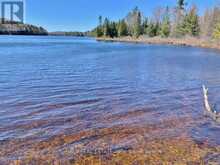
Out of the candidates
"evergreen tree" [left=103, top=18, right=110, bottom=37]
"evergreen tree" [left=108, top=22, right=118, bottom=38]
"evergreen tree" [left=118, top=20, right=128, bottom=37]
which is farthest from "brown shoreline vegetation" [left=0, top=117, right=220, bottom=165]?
"evergreen tree" [left=103, top=18, right=110, bottom=37]

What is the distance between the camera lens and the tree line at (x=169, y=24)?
72.6 m

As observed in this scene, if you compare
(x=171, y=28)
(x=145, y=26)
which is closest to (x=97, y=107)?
(x=171, y=28)

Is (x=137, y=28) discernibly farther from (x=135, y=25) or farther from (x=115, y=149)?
(x=115, y=149)

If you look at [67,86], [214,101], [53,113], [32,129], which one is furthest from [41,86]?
[214,101]

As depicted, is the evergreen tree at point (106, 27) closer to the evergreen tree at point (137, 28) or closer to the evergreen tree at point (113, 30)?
the evergreen tree at point (113, 30)

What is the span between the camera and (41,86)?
15484mm

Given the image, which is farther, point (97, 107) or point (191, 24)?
point (191, 24)

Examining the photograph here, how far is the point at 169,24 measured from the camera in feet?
299

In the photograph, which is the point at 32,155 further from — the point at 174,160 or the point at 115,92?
the point at 115,92

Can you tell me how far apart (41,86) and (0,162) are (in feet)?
29.8

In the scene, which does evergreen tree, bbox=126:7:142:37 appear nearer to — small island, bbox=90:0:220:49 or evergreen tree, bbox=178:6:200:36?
small island, bbox=90:0:220:49

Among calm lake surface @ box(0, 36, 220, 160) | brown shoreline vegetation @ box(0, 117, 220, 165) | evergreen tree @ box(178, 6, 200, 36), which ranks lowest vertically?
brown shoreline vegetation @ box(0, 117, 220, 165)

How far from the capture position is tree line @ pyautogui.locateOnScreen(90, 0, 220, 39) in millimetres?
72625

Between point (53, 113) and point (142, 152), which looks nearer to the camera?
point (142, 152)
